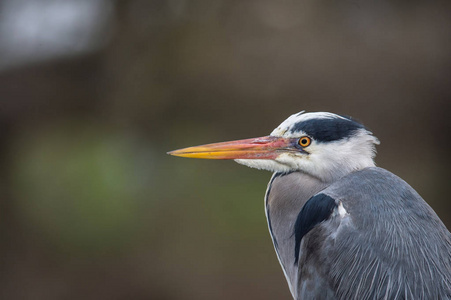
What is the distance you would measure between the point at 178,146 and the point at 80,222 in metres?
1.11

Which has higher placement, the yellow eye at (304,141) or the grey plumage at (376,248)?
the yellow eye at (304,141)

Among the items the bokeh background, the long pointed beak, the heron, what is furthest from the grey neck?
the bokeh background

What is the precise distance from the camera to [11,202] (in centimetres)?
529

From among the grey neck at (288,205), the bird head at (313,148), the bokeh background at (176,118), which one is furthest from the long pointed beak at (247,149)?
the bokeh background at (176,118)

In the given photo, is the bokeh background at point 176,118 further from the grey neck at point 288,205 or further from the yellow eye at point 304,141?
the yellow eye at point 304,141

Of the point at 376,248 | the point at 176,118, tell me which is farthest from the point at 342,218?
the point at 176,118

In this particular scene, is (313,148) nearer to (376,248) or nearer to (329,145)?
(329,145)

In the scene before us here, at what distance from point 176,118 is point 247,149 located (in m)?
3.39

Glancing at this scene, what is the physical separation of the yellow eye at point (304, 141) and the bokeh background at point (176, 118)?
3003mm

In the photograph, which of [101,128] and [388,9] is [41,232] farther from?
[388,9]

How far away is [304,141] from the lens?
6.21ft

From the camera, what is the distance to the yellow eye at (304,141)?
1.88m

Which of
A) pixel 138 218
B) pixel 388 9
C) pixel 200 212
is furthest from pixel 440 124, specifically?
pixel 138 218

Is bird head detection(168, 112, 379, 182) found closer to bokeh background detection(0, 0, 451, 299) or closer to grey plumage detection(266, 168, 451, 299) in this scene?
grey plumage detection(266, 168, 451, 299)
